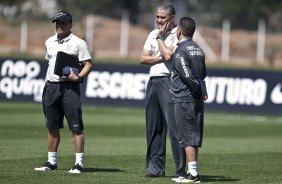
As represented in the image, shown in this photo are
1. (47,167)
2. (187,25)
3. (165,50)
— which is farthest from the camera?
(47,167)

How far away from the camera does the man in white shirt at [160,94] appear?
44.2 feet

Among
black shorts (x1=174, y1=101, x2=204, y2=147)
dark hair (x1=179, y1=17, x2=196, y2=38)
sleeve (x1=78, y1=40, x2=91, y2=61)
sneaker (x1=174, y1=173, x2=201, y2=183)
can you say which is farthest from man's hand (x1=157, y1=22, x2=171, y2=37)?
sneaker (x1=174, y1=173, x2=201, y2=183)

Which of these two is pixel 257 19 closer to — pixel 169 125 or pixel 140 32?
pixel 140 32

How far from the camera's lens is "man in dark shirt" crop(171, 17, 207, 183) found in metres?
13.0

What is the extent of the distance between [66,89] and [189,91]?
6.73ft

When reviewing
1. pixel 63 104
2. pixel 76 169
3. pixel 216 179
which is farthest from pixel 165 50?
pixel 76 169

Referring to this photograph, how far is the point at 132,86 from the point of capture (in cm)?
2998

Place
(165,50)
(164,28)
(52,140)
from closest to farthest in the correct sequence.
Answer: (165,50), (164,28), (52,140)

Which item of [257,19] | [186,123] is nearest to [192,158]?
[186,123]

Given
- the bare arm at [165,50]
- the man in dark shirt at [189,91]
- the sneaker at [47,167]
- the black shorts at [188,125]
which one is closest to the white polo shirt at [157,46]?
the bare arm at [165,50]

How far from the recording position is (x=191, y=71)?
13.0 m

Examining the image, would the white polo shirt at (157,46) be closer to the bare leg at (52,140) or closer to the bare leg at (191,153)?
the bare leg at (191,153)

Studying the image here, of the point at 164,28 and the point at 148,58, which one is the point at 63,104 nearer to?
the point at 148,58

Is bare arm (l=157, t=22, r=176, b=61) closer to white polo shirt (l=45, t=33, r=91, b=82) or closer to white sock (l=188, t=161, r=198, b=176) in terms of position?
white polo shirt (l=45, t=33, r=91, b=82)
